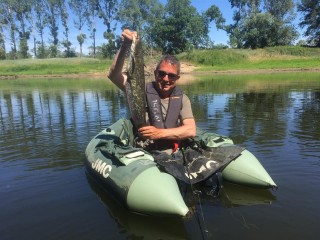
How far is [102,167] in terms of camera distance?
227 inches

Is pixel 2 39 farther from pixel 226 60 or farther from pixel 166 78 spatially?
pixel 166 78

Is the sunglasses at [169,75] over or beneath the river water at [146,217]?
over

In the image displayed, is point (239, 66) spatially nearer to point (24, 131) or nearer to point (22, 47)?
point (24, 131)

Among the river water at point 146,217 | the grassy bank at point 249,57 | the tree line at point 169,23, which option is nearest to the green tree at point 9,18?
the tree line at point 169,23

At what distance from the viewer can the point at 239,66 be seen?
49500 millimetres

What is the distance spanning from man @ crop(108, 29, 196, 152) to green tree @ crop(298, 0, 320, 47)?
60.0 metres

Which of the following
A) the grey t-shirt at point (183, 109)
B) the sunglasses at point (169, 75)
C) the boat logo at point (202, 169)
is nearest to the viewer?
the boat logo at point (202, 169)

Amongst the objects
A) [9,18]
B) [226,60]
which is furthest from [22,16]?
[226,60]

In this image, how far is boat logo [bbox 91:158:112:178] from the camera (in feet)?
18.1

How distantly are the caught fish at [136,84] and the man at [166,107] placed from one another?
22cm

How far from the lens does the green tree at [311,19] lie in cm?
6016

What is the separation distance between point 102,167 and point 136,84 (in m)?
1.58

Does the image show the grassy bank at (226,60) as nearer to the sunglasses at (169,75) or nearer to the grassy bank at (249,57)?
the grassy bank at (249,57)

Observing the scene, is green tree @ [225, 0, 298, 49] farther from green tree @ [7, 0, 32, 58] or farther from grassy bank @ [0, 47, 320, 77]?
green tree @ [7, 0, 32, 58]
